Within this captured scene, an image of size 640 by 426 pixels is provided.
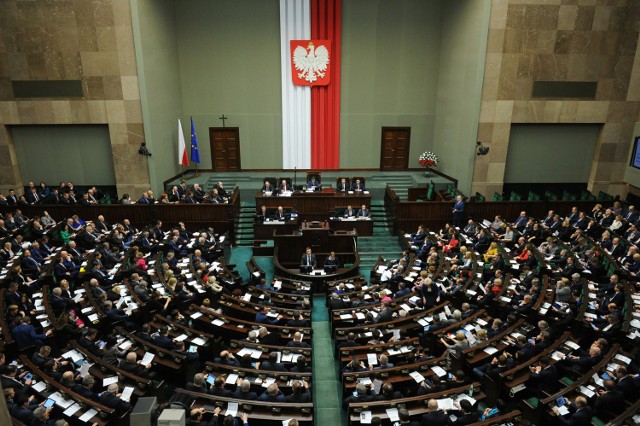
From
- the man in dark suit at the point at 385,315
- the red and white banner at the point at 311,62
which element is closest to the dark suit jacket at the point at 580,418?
the man in dark suit at the point at 385,315

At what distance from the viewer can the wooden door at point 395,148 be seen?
848 inches

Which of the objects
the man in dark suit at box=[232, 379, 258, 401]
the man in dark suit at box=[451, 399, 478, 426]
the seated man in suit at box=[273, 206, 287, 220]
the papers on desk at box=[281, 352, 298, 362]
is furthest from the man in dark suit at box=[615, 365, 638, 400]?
the seated man in suit at box=[273, 206, 287, 220]

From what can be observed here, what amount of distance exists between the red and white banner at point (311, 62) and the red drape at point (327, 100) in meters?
0.24

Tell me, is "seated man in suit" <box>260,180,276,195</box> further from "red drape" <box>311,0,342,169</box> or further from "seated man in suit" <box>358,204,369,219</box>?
"red drape" <box>311,0,342,169</box>

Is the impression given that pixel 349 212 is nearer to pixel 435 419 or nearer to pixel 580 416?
pixel 435 419

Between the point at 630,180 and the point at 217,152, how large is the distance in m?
17.6

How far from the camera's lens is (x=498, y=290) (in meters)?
10.7

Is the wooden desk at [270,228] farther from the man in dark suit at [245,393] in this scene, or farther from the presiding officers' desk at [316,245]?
the man in dark suit at [245,393]

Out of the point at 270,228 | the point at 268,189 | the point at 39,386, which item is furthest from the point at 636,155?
the point at 39,386

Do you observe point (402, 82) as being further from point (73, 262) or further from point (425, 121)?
point (73, 262)

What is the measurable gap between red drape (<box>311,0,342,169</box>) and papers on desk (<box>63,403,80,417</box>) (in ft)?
52.5

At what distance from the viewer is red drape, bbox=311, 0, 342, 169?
65.1 feet

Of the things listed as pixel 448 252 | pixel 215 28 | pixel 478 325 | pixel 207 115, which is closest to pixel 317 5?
pixel 215 28

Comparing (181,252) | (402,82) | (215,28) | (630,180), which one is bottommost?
(181,252)
